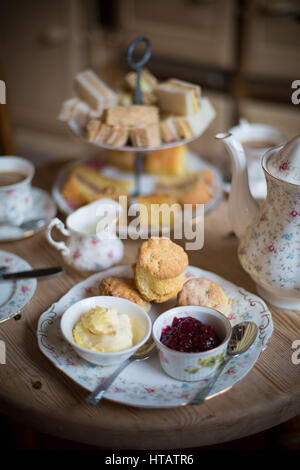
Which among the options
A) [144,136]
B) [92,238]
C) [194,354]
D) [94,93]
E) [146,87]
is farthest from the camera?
[146,87]

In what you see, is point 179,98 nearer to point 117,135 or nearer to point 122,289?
point 117,135

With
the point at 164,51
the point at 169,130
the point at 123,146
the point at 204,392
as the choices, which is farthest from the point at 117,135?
the point at 164,51

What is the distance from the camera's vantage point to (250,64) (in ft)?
9.22

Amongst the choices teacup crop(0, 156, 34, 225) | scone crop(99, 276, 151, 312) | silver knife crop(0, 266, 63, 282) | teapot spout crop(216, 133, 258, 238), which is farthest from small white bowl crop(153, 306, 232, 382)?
teacup crop(0, 156, 34, 225)

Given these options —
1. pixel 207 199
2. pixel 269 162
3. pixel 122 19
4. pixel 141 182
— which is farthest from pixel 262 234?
pixel 122 19

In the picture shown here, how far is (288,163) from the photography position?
0.97 m

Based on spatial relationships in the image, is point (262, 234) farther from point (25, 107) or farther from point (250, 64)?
point (25, 107)

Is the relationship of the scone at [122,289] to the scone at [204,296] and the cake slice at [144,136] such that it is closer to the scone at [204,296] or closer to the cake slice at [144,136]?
the scone at [204,296]

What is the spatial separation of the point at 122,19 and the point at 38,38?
619 mm

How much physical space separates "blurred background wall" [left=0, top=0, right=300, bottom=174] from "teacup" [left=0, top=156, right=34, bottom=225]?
1.29 meters

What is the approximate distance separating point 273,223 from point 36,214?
73 cm

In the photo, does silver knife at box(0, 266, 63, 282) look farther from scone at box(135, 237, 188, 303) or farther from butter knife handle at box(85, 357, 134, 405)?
butter knife handle at box(85, 357, 134, 405)

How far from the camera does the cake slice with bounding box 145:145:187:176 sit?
1.65m

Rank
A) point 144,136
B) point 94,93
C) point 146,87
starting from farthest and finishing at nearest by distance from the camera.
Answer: point 146,87 → point 94,93 → point 144,136
